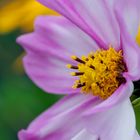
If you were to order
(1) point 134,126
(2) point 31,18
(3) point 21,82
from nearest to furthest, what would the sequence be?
(1) point 134,126 < (2) point 31,18 < (3) point 21,82

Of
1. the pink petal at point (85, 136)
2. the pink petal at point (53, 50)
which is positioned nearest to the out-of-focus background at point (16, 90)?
the pink petal at point (53, 50)

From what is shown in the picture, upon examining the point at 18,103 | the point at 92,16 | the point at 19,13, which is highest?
the point at 92,16

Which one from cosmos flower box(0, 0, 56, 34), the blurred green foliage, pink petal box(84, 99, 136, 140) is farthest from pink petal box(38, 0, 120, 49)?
the blurred green foliage

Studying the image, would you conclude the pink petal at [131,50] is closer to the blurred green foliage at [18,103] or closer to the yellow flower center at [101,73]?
the yellow flower center at [101,73]

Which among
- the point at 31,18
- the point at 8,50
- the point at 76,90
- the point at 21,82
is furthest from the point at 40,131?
the point at 8,50

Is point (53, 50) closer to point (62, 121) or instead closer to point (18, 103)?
point (62, 121)

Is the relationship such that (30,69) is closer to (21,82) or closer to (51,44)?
(51,44)

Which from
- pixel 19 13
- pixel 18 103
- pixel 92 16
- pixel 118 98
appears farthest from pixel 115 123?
pixel 18 103
